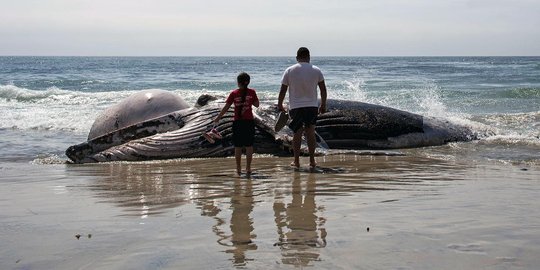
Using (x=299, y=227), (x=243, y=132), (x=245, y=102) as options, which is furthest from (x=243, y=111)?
(x=299, y=227)

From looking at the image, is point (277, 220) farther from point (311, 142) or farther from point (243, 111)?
point (311, 142)

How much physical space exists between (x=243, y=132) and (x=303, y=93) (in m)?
0.96

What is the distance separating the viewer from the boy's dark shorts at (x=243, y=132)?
8.27 m

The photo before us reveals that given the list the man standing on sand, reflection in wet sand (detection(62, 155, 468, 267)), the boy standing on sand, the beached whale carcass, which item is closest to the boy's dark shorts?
the boy standing on sand

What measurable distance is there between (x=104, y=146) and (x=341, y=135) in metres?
3.81

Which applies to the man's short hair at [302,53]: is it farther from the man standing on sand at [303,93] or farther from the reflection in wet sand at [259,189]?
the reflection in wet sand at [259,189]

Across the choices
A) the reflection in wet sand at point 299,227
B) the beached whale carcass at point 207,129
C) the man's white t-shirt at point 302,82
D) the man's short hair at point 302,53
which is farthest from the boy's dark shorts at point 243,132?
the reflection in wet sand at point 299,227

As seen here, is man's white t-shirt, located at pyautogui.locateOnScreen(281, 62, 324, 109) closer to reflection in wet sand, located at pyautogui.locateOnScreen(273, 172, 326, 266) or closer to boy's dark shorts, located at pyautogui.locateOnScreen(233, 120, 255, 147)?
boy's dark shorts, located at pyautogui.locateOnScreen(233, 120, 255, 147)

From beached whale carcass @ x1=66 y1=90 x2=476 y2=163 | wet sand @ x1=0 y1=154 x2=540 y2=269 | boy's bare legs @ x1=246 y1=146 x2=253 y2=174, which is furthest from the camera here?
beached whale carcass @ x1=66 y1=90 x2=476 y2=163

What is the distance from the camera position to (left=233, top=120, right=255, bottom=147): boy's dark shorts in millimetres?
8266

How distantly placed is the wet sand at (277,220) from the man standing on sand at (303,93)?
77 cm

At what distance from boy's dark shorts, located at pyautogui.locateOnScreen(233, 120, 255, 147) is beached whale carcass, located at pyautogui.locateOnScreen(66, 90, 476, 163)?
1667 mm

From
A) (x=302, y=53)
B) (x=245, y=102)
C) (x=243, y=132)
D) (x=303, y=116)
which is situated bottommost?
(x=243, y=132)

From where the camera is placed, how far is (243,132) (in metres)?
8.29
